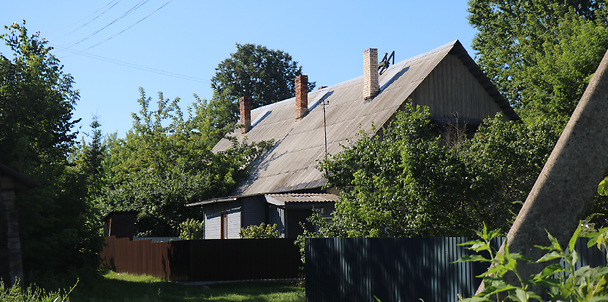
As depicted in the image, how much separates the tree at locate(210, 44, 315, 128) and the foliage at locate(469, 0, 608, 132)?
85.8ft

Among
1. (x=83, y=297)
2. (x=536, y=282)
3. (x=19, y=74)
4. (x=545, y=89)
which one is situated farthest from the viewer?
(x=545, y=89)

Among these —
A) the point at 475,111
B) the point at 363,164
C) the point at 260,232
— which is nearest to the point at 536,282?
the point at 363,164

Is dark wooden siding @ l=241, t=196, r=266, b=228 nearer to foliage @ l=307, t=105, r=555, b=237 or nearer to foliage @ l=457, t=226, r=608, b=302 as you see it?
foliage @ l=307, t=105, r=555, b=237

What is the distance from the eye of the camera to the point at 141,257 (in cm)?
2531

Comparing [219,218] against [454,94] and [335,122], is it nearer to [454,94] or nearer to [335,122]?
[335,122]

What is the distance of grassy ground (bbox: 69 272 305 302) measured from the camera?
1652cm

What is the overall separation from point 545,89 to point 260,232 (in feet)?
52.2

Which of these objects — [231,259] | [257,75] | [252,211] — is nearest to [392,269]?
[231,259]

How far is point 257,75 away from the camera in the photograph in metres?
→ 69.1

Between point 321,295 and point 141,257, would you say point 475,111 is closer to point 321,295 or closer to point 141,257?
point 141,257

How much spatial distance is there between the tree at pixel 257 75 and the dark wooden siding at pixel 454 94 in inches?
1599

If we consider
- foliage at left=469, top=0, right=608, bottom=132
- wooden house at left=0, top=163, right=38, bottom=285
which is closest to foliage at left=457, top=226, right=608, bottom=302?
wooden house at left=0, top=163, right=38, bottom=285

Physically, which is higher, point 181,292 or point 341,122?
point 341,122

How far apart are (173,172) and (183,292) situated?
628 inches
